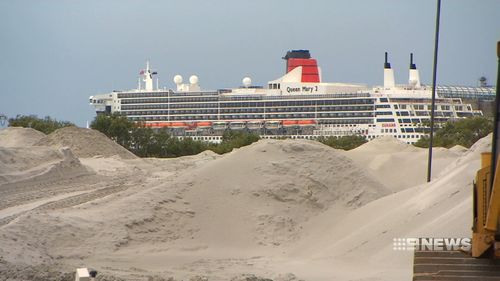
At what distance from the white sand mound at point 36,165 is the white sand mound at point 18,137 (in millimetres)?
11052

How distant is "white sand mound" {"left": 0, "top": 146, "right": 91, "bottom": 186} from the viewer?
30531mm

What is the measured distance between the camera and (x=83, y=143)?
156ft

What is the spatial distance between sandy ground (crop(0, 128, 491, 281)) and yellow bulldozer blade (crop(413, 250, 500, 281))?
5957mm

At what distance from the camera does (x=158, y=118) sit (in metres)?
112

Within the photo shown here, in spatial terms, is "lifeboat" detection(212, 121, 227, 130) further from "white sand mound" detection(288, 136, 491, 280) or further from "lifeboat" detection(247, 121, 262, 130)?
"white sand mound" detection(288, 136, 491, 280)

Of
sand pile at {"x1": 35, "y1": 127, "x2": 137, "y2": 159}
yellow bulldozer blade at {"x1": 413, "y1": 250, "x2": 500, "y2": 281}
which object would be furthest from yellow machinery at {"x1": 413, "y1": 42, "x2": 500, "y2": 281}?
sand pile at {"x1": 35, "y1": 127, "x2": 137, "y2": 159}

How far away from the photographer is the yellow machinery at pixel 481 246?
292 inches

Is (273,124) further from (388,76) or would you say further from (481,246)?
(481,246)

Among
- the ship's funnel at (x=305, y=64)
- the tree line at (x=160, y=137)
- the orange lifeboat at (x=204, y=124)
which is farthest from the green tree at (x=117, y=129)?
the ship's funnel at (x=305, y=64)

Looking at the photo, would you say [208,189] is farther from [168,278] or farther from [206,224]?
[168,278]

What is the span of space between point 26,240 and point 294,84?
93480 millimetres

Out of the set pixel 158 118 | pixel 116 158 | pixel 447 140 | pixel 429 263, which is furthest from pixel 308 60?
pixel 429 263

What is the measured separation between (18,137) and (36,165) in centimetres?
1518

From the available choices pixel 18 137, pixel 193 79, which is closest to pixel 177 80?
pixel 193 79
